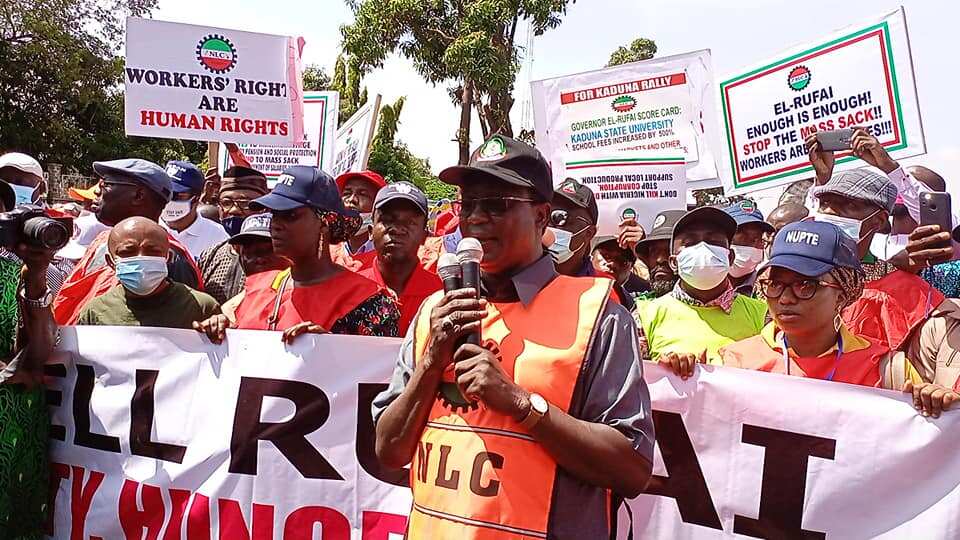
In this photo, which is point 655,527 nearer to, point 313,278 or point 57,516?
point 313,278

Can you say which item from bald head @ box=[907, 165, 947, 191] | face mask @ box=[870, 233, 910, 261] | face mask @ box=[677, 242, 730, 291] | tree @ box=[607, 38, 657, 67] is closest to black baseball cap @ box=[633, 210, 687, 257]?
face mask @ box=[677, 242, 730, 291]

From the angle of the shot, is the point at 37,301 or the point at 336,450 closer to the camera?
the point at 37,301

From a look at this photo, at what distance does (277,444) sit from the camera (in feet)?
11.4

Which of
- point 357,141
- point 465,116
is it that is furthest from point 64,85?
point 357,141

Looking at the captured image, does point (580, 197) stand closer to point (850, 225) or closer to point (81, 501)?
point (850, 225)

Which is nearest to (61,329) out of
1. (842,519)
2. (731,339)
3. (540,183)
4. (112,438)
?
(112,438)

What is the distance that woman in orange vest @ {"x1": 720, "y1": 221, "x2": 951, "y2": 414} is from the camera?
9.16 feet

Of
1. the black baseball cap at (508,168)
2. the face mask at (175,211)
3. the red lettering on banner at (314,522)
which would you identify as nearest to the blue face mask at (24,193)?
the face mask at (175,211)

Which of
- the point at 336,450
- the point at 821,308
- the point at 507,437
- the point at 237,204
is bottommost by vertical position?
the point at 336,450

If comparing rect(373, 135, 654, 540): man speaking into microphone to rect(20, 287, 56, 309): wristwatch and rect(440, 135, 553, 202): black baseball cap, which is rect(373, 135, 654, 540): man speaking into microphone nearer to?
rect(440, 135, 553, 202): black baseball cap

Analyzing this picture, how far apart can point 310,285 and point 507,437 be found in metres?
1.66

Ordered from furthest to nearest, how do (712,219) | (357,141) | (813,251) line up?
(357,141)
(712,219)
(813,251)

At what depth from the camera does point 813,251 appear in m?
2.79

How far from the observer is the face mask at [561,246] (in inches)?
169
